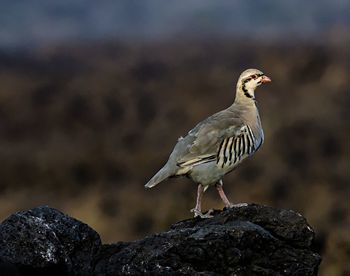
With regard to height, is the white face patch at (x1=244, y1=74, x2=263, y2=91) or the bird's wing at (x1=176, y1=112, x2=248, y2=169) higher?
the white face patch at (x1=244, y1=74, x2=263, y2=91)

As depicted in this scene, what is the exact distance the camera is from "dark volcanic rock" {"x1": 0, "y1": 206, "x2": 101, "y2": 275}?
1326cm

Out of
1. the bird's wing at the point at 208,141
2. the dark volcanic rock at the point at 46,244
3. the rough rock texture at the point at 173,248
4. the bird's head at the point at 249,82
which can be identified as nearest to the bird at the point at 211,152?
the bird's wing at the point at 208,141

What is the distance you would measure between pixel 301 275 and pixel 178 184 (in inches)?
964

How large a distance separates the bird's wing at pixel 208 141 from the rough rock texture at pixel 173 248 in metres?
1.40

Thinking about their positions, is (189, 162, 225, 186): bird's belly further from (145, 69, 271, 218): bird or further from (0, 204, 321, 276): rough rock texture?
(0, 204, 321, 276): rough rock texture

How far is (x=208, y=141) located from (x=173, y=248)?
8.55ft

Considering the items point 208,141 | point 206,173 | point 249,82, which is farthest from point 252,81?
point 206,173

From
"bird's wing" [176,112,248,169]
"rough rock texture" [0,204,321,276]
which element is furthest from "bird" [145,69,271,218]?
"rough rock texture" [0,204,321,276]

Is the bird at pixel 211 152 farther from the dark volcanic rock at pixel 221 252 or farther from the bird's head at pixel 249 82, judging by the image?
the dark volcanic rock at pixel 221 252

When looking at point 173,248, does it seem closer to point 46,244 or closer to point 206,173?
point 46,244

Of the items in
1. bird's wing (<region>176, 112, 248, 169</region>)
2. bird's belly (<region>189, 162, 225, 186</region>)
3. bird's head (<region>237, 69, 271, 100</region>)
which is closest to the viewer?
bird's wing (<region>176, 112, 248, 169</region>)

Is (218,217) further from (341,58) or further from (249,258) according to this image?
(341,58)

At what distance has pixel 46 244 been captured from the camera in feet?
43.7

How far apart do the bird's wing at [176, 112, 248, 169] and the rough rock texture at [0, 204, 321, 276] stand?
1.40 meters
